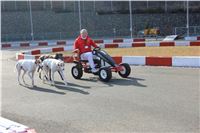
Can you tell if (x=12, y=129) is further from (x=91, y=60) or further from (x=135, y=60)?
(x=135, y=60)

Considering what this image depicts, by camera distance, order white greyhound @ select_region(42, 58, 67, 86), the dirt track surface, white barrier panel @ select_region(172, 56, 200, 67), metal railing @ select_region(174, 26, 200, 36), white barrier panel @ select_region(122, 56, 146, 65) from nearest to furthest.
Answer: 1. the dirt track surface
2. white greyhound @ select_region(42, 58, 67, 86)
3. white barrier panel @ select_region(172, 56, 200, 67)
4. white barrier panel @ select_region(122, 56, 146, 65)
5. metal railing @ select_region(174, 26, 200, 36)

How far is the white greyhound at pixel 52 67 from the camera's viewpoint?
30.0 feet

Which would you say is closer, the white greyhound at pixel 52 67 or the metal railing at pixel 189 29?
the white greyhound at pixel 52 67

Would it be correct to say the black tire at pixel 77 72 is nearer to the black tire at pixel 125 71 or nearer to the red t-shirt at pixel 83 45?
the red t-shirt at pixel 83 45

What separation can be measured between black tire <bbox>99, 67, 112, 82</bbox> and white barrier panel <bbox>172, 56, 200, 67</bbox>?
3038mm

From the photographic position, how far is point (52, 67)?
928cm

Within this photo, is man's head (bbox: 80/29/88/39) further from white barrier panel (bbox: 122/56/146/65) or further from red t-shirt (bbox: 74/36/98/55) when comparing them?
white barrier panel (bbox: 122/56/146/65)

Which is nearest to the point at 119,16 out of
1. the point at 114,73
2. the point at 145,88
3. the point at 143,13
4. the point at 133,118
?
the point at 143,13

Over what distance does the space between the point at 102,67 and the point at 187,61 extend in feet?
10.1

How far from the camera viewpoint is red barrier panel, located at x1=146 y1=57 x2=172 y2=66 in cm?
1193

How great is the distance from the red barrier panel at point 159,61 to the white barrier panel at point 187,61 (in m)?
0.15

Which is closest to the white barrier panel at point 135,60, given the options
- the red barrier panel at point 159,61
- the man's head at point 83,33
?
the red barrier panel at point 159,61

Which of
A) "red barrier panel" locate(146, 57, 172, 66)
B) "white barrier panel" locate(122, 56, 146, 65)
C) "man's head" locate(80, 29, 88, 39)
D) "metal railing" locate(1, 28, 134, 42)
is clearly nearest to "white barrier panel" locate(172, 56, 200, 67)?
"red barrier panel" locate(146, 57, 172, 66)

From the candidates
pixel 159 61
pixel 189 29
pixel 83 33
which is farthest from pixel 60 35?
pixel 83 33
